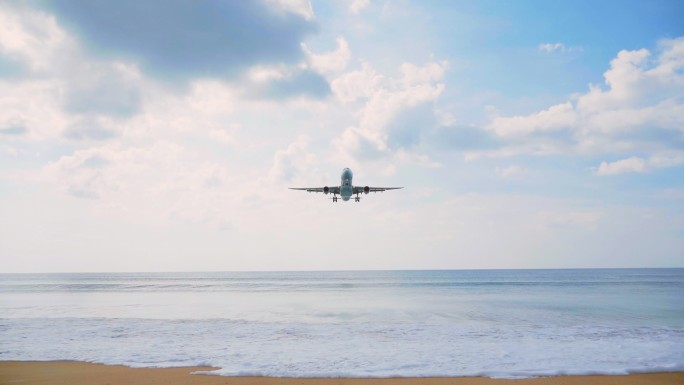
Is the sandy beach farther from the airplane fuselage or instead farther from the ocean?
the airplane fuselage

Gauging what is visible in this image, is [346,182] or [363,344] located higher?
[346,182]

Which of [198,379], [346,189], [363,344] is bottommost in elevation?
[363,344]

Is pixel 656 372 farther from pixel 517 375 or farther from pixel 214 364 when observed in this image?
pixel 214 364

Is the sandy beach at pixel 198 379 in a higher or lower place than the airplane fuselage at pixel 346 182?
lower

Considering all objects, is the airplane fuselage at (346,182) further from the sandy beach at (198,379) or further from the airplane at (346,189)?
the sandy beach at (198,379)

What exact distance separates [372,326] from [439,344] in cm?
798

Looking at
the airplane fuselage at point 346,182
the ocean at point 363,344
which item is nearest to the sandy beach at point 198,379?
the ocean at point 363,344

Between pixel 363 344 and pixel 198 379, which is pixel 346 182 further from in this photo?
pixel 198 379

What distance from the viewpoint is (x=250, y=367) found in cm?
1720

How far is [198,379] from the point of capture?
15.8 m

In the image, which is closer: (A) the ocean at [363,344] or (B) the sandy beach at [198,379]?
(B) the sandy beach at [198,379]

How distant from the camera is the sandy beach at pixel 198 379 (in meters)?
15.2

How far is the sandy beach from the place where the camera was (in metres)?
15.2

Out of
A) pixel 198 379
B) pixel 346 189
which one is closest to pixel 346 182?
pixel 346 189
